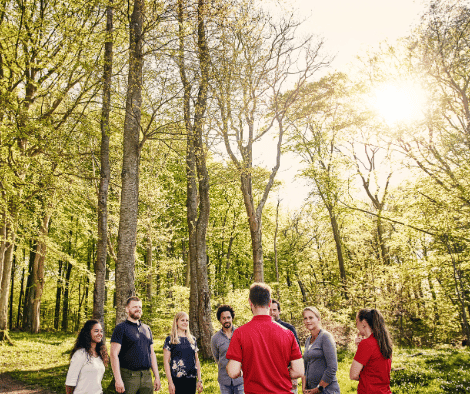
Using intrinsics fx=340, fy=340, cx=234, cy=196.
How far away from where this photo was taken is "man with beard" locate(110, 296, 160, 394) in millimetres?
4363

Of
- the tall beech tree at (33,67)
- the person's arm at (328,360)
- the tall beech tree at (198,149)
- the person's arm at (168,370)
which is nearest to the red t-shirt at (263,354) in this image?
the person's arm at (328,360)

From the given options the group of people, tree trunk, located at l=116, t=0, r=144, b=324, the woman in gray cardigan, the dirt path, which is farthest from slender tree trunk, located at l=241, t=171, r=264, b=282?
the woman in gray cardigan

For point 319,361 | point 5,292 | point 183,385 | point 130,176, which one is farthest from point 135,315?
point 5,292

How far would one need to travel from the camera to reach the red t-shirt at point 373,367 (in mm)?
3498

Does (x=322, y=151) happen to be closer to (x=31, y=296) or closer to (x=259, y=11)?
(x=259, y=11)

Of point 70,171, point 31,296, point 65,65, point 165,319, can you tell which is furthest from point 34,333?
point 65,65

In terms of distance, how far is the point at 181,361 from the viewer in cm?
485

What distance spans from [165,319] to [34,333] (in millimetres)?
9776

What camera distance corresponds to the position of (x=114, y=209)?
16.0m

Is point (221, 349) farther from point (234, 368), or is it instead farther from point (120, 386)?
point (234, 368)

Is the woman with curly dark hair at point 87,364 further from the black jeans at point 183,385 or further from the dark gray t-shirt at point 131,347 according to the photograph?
the black jeans at point 183,385

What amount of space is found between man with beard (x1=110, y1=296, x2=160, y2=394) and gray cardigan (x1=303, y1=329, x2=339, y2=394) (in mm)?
2081

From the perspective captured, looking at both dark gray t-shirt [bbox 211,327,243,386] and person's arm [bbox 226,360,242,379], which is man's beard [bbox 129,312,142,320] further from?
person's arm [bbox 226,360,242,379]

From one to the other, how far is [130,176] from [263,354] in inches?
260
